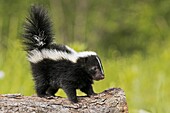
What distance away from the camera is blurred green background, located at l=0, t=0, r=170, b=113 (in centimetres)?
1007

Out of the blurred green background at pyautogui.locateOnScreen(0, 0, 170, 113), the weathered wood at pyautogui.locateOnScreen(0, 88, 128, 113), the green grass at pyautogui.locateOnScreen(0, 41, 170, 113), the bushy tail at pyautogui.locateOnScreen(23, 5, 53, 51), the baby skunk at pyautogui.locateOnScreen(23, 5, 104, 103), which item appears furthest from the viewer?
the blurred green background at pyautogui.locateOnScreen(0, 0, 170, 113)

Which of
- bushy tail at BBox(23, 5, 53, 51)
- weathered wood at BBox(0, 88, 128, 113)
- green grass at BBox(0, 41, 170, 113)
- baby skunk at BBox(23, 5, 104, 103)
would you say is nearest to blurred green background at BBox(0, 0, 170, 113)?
green grass at BBox(0, 41, 170, 113)

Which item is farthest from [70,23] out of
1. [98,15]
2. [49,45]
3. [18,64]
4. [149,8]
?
[49,45]

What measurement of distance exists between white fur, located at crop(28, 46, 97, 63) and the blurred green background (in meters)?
3.23

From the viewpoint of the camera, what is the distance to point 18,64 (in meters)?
10.1

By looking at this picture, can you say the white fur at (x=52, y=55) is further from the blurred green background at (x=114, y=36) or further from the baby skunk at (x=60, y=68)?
the blurred green background at (x=114, y=36)

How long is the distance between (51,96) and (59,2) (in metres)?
20.8

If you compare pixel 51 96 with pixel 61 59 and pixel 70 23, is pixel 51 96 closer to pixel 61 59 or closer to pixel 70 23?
pixel 61 59

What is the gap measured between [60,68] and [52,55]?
14 centimetres

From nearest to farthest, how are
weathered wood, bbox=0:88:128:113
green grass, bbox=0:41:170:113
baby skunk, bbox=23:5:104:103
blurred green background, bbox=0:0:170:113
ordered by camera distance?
weathered wood, bbox=0:88:128:113 < baby skunk, bbox=23:5:104:103 < green grass, bbox=0:41:170:113 < blurred green background, bbox=0:0:170:113

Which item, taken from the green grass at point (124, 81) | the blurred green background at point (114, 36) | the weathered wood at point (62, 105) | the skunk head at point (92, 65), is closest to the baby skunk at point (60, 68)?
the skunk head at point (92, 65)

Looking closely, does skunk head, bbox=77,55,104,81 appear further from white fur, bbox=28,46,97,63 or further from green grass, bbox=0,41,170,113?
green grass, bbox=0,41,170,113

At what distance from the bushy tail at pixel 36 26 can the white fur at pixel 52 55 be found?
0.58 ft

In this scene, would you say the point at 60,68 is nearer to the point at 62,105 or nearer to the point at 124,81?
the point at 62,105
